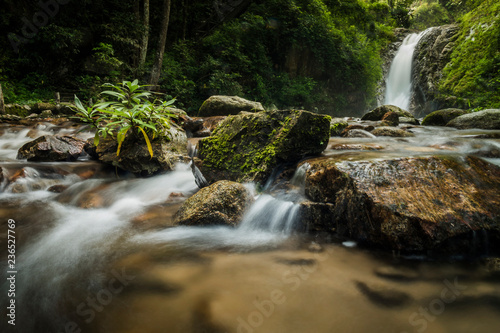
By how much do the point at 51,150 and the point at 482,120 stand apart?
414 inches

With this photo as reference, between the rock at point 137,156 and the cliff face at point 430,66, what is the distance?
15653 mm

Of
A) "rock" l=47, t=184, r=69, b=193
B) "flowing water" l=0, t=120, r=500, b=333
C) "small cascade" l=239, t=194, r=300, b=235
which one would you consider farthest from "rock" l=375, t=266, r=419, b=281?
"rock" l=47, t=184, r=69, b=193

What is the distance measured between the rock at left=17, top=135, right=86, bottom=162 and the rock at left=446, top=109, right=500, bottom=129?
33.2 feet

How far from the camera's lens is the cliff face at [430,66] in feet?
48.6

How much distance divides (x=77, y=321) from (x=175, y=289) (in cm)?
56

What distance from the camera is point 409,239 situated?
196cm

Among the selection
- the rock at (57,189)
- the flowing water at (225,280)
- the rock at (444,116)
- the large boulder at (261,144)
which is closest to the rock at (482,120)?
the rock at (444,116)

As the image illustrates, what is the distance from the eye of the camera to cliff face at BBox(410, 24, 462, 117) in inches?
583

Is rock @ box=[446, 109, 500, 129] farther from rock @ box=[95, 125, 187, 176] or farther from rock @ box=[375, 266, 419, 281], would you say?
rock @ box=[95, 125, 187, 176]

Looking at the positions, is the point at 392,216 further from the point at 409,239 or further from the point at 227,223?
the point at 227,223

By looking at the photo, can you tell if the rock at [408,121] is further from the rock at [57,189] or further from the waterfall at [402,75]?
the rock at [57,189]

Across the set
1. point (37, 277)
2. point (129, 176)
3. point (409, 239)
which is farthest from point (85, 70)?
point (409, 239)

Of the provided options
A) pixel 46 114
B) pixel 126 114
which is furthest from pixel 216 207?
pixel 46 114

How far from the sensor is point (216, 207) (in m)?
2.68
